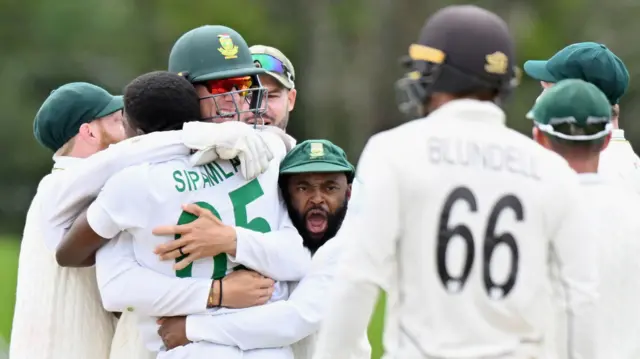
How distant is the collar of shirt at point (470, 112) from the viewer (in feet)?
13.5

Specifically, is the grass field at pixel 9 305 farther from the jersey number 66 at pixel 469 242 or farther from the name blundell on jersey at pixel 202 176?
the jersey number 66 at pixel 469 242

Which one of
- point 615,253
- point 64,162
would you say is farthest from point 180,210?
point 615,253

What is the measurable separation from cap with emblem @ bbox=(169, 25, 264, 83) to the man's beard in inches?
22.9

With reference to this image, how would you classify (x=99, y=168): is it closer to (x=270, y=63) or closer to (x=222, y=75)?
(x=222, y=75)

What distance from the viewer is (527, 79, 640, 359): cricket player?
4.64 metres

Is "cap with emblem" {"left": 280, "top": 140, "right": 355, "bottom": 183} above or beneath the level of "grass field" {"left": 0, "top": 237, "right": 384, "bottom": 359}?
above

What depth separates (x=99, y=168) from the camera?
4855 millimetres

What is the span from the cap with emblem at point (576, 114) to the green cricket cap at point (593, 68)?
86 centimetres

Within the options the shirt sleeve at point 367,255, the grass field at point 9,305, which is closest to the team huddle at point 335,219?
the shirt sleeve at point 367,255

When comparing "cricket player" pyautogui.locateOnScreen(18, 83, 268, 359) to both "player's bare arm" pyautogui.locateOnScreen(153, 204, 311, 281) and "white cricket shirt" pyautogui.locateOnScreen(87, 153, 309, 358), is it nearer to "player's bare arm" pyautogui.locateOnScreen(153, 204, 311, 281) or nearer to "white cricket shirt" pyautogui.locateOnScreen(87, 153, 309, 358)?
"white cricket shirt" pyautogui.locateOnScreen(87, 153, 309, 358)

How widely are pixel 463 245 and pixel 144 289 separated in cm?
128

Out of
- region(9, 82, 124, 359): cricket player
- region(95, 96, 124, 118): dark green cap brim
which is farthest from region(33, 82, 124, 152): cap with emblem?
region(9, 82, 124, 359): cricket player

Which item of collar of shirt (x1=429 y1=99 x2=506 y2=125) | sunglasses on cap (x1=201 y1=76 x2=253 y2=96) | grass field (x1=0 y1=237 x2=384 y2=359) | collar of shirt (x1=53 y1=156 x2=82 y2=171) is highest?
collar of shirt (x1=429 y1=99 x2=506 y2=125)

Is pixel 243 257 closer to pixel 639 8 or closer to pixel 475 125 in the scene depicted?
pixel 475 125
